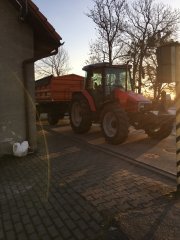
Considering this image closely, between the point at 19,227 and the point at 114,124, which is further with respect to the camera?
the point at 114,124

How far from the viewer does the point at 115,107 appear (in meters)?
9.89

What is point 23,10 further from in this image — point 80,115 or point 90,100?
point 80,115

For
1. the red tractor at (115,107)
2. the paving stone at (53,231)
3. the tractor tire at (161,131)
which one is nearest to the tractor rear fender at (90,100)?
the red tractor at (115,107)

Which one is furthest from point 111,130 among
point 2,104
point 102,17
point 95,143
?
point 102,17

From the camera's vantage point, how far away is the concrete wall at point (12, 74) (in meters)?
8.00

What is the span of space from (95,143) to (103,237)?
6.31 meters

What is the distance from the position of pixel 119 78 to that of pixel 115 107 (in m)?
1.63

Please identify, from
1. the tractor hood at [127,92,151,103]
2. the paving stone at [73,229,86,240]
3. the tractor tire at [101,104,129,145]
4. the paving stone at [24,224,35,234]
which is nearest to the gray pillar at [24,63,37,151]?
the tractor tire at [101,104,129,145]

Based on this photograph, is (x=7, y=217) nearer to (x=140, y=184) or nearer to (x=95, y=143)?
(x=140, y=184)

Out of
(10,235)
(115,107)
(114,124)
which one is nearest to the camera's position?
(10,235)

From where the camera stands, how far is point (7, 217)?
466cm

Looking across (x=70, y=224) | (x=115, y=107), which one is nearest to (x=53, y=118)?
(x=115, y=107)

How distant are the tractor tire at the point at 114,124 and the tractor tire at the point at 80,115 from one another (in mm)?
1401

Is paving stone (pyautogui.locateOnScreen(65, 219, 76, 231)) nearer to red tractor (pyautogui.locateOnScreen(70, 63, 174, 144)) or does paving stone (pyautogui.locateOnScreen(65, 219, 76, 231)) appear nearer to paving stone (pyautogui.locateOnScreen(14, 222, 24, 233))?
paving stone (pyautogui.locateOnScreen(14, 222, 24, 233))
